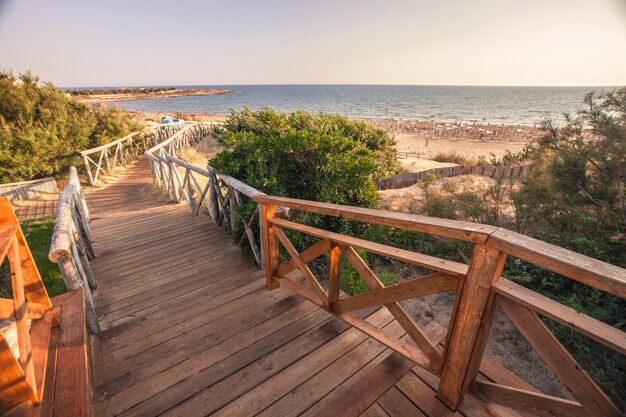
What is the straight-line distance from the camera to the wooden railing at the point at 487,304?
0.98 meters

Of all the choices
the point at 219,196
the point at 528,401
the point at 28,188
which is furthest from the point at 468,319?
the point at 28,188

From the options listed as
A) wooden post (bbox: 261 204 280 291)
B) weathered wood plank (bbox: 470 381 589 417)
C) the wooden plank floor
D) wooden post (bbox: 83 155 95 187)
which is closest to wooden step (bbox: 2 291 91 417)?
the wooden plank floor

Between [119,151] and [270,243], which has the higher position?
[270,243]

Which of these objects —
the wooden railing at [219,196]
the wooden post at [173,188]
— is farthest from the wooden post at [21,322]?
the wooden post at [173,188]

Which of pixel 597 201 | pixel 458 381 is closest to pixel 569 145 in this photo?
pixel 597 201

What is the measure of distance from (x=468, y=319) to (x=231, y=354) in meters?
1.77

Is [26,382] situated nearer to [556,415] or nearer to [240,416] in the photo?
[240,416]

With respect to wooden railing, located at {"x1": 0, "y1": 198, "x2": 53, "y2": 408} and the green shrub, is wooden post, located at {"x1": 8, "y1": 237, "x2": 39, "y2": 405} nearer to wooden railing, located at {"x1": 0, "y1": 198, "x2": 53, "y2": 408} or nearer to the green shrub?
wooden railing, located at {"x1": 0, "y1": 198, "x2": 53, "y2": 408}

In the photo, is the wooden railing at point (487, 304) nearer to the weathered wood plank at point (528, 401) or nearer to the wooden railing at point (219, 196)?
the weathered wood plank at point (528, 401)

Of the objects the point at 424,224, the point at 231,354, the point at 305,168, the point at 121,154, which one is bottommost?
the point at 121,154

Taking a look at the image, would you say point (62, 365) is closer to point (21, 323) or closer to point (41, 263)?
point (21, 323)

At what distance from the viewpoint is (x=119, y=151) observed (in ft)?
36.6

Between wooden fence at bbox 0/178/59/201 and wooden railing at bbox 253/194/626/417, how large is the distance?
9669 millimetres

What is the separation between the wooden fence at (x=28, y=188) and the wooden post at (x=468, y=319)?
404 inches
